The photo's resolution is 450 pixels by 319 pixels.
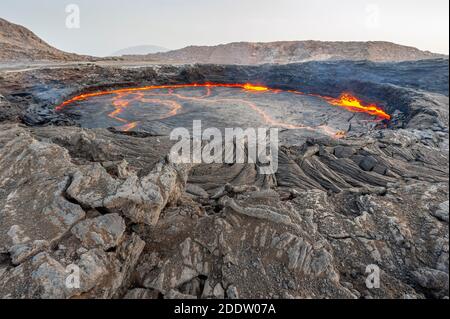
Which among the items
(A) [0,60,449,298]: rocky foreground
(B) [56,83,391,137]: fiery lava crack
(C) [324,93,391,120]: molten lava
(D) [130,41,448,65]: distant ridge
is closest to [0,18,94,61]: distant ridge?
(B) [56,83,391,137]: fiery lava crack

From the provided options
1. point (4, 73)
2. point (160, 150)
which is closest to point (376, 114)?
point (160, 150)

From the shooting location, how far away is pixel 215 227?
4805 millimetres

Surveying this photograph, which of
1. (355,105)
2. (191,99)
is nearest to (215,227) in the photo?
(191,99)

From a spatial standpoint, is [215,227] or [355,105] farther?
[355,105]

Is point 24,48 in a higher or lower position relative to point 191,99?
higher

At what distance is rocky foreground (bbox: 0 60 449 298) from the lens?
3.95m

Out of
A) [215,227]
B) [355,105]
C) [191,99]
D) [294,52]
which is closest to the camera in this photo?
[215,227]

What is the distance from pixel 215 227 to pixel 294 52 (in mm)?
66334

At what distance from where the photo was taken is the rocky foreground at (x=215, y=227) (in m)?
3.95

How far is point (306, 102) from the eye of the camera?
70.0 ft

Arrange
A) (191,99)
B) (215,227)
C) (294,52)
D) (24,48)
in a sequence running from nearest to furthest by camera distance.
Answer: (215,227), (191,99), (24,48), (294,52)

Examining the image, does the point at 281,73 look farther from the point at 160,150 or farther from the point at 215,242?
the point at 215,242

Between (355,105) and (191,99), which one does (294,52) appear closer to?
(355,105)

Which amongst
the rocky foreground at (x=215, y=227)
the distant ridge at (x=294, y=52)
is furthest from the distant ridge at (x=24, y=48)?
the rocky foreground at (x=215, y=227)
